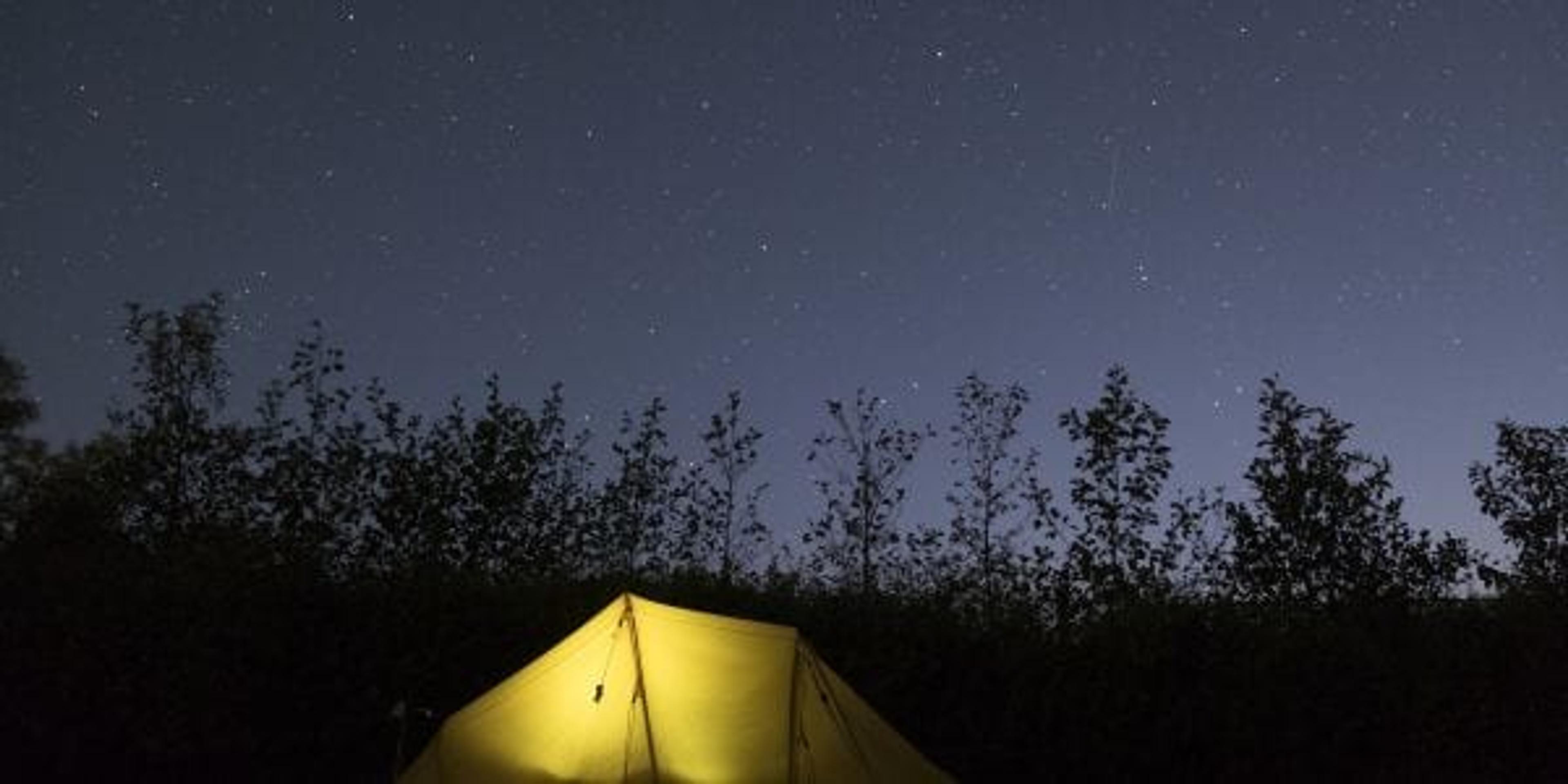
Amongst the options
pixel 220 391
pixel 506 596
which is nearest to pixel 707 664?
pixel 506 596

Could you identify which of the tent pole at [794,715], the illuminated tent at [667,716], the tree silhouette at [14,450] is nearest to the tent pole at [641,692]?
the illuminated tent at [667,716]

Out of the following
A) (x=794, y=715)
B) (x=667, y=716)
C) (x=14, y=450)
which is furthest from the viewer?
(x=14, y=450)

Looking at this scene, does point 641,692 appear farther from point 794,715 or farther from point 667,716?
point 794,715

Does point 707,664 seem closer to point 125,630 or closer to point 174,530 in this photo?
point 125,630

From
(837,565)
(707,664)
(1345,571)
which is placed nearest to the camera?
(707,664)

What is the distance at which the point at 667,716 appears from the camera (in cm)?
976

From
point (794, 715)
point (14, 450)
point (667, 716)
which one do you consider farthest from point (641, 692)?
point (14, 450)

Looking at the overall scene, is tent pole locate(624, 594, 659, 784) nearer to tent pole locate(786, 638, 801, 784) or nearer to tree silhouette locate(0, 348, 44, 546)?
tent pole locate(786, 638, 801, 784)

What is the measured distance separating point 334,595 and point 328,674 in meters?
0.89

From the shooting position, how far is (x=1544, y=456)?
1709 cm

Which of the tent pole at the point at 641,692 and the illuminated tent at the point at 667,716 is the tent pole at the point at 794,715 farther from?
the tent pole at the point at 641,692

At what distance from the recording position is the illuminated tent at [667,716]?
965 centimetres

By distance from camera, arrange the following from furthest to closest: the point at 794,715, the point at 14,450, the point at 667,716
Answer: the point at 14,450 → the point at 794,715 → the point at 667,716

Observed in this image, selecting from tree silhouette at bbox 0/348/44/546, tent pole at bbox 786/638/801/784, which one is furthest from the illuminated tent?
tree silhouette at bbox 0/348/44/546
